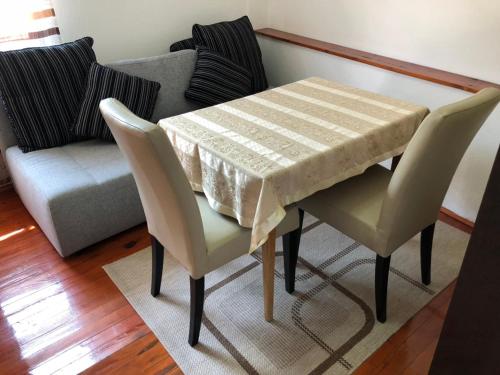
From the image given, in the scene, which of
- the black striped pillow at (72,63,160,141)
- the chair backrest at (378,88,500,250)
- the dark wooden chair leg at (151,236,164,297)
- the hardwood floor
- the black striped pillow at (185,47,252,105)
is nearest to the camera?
the chair backrest at (378,88,500,250)

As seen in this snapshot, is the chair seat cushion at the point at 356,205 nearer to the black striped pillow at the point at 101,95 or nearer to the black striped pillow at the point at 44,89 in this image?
the black striped pillow at the point at 101,95

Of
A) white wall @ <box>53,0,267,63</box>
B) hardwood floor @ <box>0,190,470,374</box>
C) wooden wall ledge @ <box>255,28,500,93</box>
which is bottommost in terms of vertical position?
hardwood floor @ <box>0,190,470,374</box>

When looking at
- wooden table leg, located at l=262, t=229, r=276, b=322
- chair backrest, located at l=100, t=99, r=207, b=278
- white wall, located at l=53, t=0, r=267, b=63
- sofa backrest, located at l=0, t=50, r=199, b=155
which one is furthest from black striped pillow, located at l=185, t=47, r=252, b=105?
wooden table leg, located at l=262, t=229, r=276, b=322

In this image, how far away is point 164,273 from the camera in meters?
2.01

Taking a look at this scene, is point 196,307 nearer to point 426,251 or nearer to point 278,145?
point 278,145

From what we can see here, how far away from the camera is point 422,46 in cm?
237

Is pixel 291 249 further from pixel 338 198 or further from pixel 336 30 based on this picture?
pixel 336 30

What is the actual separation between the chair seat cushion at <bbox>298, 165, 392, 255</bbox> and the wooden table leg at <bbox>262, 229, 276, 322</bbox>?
11.9 inches

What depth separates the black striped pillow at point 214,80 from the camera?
2615 millimetres

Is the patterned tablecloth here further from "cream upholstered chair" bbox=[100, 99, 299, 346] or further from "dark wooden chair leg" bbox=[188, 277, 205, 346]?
"dark wooden chair leg" bbox=[188, 277, 205, 346]

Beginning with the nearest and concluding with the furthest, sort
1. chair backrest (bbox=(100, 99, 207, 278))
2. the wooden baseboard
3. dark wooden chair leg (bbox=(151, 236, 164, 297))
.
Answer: chair backrest (bbox=(100, 99, 207, 278)), dark wooden chair leg (bbox=(151, 236, 164, 297)), the wooden baseboard

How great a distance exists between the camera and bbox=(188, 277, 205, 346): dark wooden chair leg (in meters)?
1.51

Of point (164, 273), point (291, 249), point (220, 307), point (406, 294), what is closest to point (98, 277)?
point (164, 273)

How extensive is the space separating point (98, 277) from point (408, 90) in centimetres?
196
